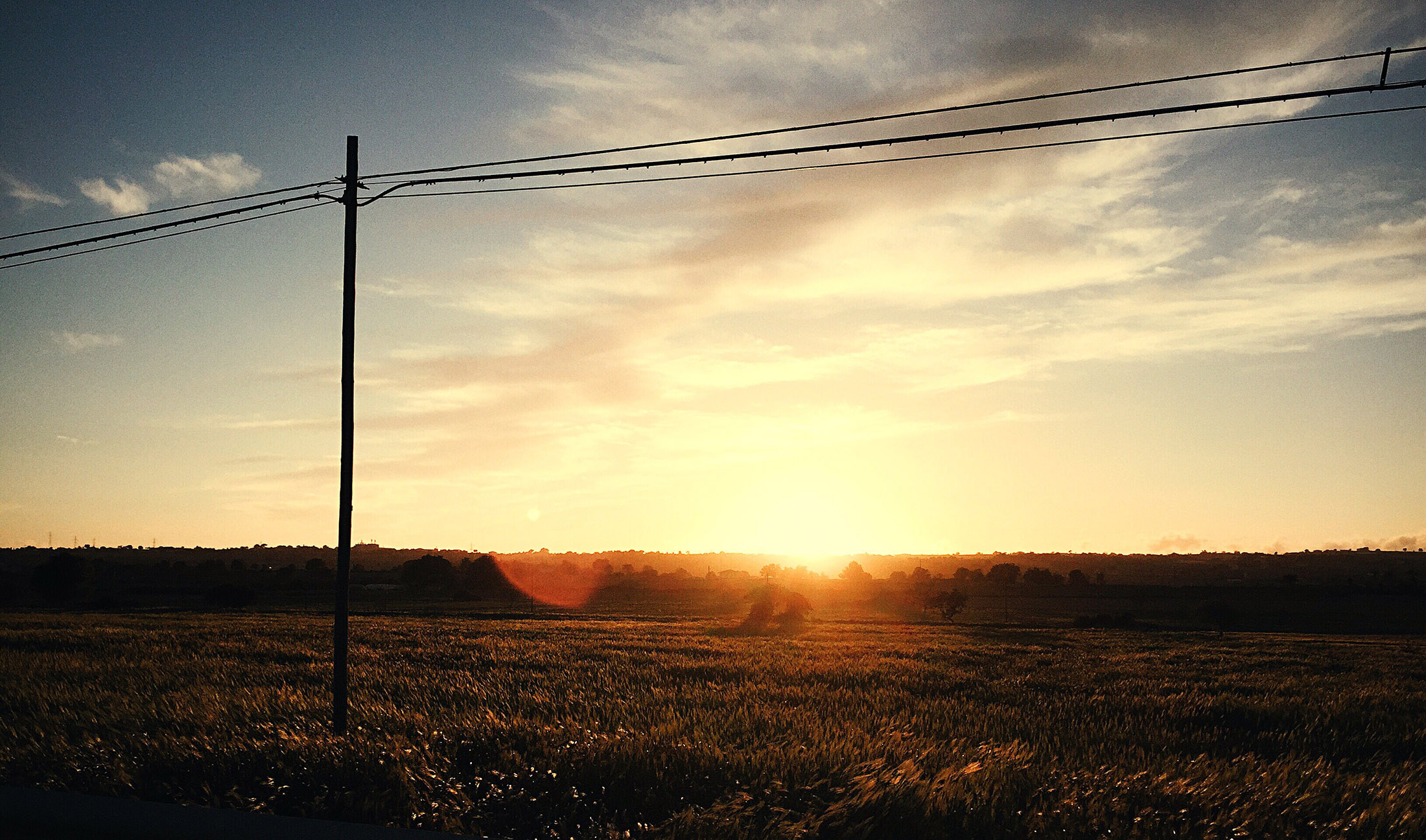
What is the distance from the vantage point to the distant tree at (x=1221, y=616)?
75625 millimetres

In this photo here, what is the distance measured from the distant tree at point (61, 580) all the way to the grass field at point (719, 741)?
202ft

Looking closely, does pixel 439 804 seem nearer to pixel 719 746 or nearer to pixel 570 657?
pixel 719 746

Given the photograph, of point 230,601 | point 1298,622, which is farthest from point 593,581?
point 1298,622

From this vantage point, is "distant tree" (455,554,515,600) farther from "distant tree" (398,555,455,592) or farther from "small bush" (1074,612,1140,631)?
"small bush" (1074,612,1140,631)

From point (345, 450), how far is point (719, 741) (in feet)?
24.2

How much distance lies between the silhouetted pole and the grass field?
690 mm

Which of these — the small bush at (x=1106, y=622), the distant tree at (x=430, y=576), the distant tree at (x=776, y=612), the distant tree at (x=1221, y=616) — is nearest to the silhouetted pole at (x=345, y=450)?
the distant tree at (x=776, y=612)

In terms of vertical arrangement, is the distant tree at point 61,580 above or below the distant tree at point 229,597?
above

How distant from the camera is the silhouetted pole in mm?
12852

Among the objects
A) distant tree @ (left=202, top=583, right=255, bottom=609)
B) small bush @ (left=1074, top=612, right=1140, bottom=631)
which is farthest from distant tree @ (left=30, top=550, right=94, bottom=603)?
small bush @ (left=1074, top=612, right=1140, bottom=631)

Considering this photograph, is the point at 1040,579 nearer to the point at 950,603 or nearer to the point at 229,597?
the point at 950,603

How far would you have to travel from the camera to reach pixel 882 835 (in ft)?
28.1

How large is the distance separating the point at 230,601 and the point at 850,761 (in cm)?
8481

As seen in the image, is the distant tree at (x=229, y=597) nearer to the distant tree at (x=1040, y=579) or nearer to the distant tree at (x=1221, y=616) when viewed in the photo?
the distant tree at (x=1221, y=616)
